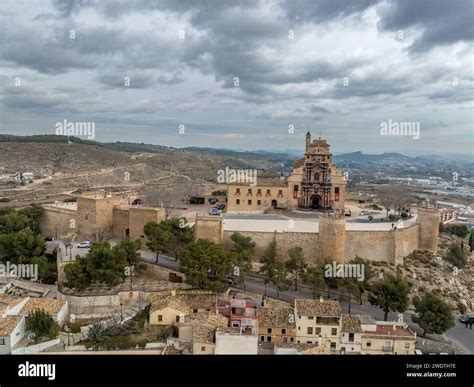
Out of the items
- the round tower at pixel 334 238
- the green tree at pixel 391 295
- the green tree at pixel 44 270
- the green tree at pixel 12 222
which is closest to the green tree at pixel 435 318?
the green tree at pixel 391 295

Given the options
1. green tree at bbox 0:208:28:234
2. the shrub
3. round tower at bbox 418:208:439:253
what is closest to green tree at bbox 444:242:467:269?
round tower at bbox 418:208:439:253

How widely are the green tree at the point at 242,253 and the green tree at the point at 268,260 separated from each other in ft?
1.61

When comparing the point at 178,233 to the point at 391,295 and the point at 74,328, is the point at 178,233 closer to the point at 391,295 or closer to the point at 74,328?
the point at 74,328

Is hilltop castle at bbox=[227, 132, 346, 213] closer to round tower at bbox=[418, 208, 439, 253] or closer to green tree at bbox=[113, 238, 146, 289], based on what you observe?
round tower at bbox=[418, 208, 439, 253]

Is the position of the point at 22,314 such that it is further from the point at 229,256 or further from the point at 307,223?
the point at 307,223

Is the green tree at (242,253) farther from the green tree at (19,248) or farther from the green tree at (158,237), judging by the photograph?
the green tree at (19,248)

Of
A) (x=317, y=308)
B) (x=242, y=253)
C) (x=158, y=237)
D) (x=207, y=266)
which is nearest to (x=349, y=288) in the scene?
(x=317, y=308)

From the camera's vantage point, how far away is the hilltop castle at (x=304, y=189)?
2131 centimetres

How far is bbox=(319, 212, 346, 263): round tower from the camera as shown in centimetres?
1478

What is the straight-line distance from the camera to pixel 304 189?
70.5ft

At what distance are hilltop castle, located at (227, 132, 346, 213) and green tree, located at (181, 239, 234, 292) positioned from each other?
27.9 ft

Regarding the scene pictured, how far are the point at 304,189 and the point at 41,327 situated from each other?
1472 centimetres

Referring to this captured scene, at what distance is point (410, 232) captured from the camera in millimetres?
17094
